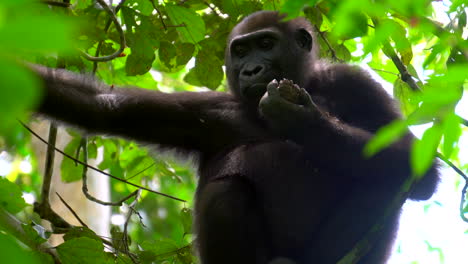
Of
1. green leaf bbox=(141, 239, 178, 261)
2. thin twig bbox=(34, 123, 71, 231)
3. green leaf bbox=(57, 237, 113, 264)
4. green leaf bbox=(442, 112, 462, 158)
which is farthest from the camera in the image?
thin twig bbox=(34, 123, 71, 231)

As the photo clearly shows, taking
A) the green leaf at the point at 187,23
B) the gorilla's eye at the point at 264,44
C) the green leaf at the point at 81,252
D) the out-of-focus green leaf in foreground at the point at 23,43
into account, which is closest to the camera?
the out-of-focus green leaf in foreground at the point at 23,43

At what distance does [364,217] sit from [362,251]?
591mm

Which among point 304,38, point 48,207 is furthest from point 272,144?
point 48,207

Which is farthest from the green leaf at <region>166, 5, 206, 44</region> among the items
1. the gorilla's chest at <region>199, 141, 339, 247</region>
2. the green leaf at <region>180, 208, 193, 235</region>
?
the green leaf at <region>180, 208, 193, 235</region>

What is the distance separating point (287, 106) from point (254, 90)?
602mm

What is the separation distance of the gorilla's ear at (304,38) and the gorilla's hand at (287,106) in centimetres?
137

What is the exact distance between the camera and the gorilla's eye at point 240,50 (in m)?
4.87

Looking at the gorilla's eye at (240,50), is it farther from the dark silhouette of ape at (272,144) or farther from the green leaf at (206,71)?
the green leaf at (206,71)

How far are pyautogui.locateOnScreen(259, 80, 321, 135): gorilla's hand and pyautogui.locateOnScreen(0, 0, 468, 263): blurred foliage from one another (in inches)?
19.2

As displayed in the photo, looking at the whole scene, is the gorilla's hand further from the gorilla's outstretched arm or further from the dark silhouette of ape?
the gorilla's outstretched arm

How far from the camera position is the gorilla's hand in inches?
150

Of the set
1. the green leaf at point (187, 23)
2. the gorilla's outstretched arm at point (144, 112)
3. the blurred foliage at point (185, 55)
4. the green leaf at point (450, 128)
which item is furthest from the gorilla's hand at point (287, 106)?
the green leaf at point (450, 128)

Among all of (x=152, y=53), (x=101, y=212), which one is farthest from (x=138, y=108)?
(x=101, y=212)

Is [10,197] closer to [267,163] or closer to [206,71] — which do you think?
[267,163]
